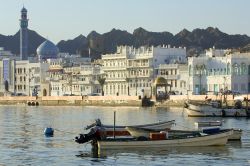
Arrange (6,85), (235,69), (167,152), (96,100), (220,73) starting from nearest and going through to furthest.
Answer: (167,152) < (235,69) < (220,73) < (96,100) < (6,85)

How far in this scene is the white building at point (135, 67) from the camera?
14212 cm

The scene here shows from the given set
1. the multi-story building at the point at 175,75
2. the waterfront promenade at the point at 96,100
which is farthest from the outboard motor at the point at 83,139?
the multi-story building at the point at 175,75

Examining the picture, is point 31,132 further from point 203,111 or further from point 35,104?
point 35,104

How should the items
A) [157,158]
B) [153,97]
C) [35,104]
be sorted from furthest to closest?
[35,104] → [153,97] → [157,158]

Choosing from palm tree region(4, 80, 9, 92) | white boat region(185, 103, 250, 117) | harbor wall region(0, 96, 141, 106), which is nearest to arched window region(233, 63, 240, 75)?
harbor wall region(0, 96, 141, 106)

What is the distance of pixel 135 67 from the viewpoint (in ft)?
477

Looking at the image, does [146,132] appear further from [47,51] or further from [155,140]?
[47,51]

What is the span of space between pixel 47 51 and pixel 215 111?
11655 centimetres

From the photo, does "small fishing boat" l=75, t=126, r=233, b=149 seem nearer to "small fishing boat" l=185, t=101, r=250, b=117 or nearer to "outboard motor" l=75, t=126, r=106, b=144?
"outboard motor" l=75, t=126, r=106, b=144

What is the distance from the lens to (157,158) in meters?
39.2

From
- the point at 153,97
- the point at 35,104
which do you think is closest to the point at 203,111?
the point at 153,97

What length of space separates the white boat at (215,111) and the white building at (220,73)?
33.7 metres

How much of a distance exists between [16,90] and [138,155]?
149 m

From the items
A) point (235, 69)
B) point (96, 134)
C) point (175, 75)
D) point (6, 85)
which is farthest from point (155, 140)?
point (6, 85)
